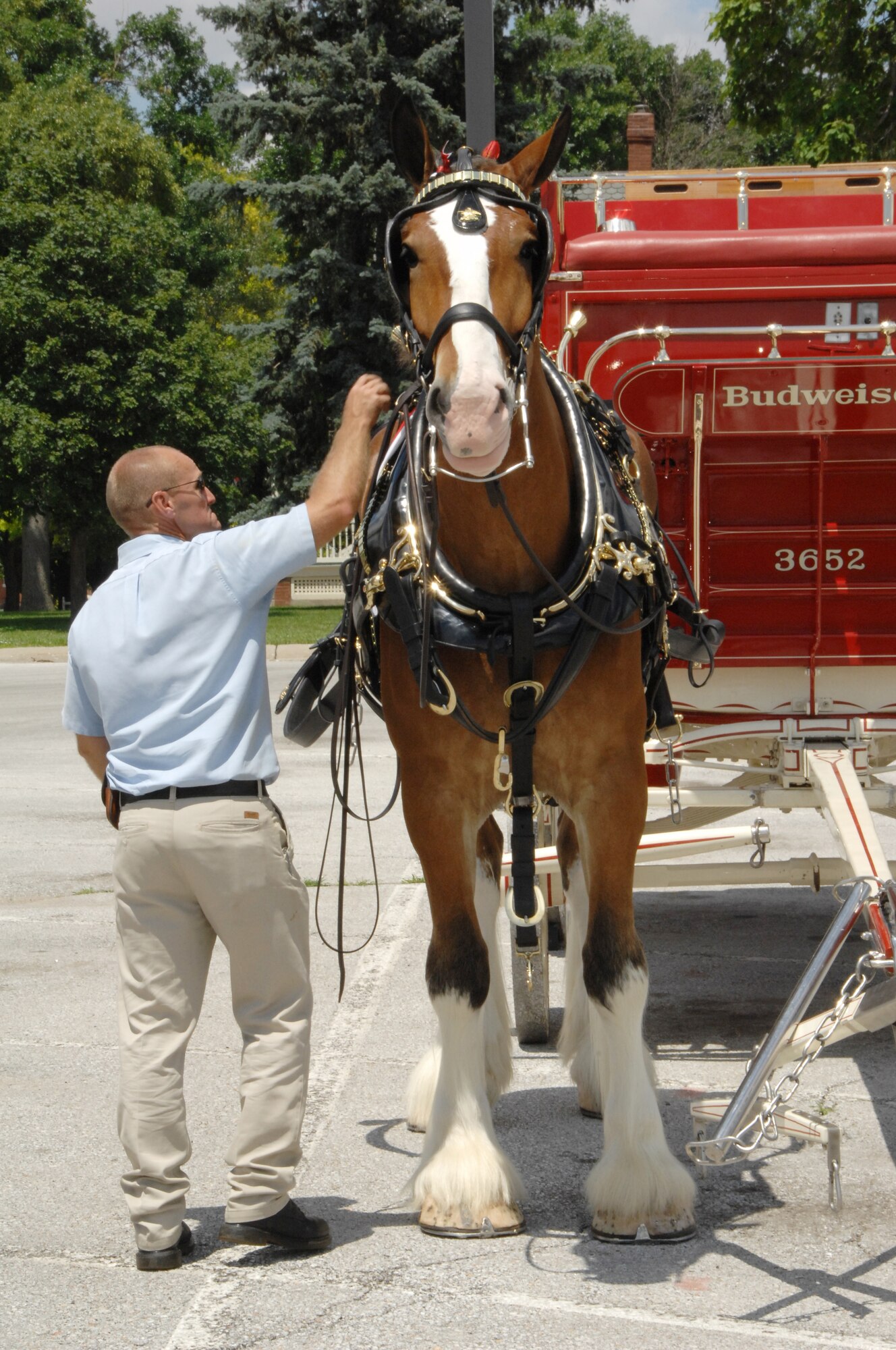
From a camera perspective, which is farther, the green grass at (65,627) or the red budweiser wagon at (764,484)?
the green grass at (65,627)

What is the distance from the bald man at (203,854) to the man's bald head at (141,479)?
151mm

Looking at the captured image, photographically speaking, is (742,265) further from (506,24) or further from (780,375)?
(506,24)

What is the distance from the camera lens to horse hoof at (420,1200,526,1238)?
3.65 metres

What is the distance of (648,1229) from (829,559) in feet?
8.19

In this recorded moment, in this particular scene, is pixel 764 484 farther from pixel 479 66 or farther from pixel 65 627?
pixel 65 627

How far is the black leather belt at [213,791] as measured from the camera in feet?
11.4

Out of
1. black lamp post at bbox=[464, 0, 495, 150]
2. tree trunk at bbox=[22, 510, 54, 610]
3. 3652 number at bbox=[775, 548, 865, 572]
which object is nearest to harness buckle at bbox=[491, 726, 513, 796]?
3652 number at bbox=[775, 548, 865, 572]

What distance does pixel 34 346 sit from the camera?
95.2 feet

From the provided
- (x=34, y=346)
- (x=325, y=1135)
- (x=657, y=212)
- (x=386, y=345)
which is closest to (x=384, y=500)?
(x=325, y=1135)

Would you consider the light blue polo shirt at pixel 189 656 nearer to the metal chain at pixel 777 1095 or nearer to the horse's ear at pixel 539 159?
the horse's ear at pixel 539 159

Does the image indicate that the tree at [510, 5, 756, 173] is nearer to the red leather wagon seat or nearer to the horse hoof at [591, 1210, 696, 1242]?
the red leather wagon seat

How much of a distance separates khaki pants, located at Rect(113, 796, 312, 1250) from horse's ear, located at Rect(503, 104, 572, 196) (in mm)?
1633

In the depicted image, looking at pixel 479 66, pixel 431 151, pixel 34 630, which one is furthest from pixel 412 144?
pixel 34 630

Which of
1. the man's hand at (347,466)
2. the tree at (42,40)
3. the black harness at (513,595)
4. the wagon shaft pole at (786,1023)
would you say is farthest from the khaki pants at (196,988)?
the tree at (42,40)
